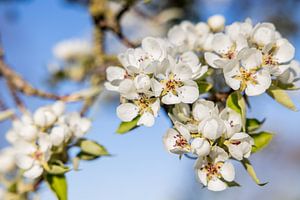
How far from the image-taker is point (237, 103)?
3.54ft

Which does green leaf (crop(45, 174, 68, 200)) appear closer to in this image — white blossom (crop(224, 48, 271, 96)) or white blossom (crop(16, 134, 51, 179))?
white blossom (crop(16, 134, 51, 179))

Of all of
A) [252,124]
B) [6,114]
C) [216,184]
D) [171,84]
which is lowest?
[216,184]

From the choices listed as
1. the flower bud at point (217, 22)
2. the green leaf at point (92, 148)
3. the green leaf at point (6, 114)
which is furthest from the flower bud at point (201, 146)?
the green leaf at point (6, 114)

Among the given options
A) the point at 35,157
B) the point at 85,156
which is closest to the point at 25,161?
the point at 35,157

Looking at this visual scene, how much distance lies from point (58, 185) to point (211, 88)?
42cm

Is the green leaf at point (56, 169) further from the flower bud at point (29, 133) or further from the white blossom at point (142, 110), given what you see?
the white blossom at point (142, 110)

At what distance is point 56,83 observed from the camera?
2.25 meters

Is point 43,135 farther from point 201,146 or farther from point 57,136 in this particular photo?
point 201,146

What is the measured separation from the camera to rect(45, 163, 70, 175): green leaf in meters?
1.21

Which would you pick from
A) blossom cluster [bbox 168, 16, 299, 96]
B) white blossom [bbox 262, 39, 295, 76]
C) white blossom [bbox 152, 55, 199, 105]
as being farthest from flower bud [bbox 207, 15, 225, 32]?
white blossom [bbox 152, 55, 199, 105]

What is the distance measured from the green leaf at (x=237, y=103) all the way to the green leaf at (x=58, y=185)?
1.43 feet

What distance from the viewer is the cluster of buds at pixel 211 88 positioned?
3.35ft

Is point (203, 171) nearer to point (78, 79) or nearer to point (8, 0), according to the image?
point (78, 79)

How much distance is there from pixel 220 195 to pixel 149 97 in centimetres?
309
